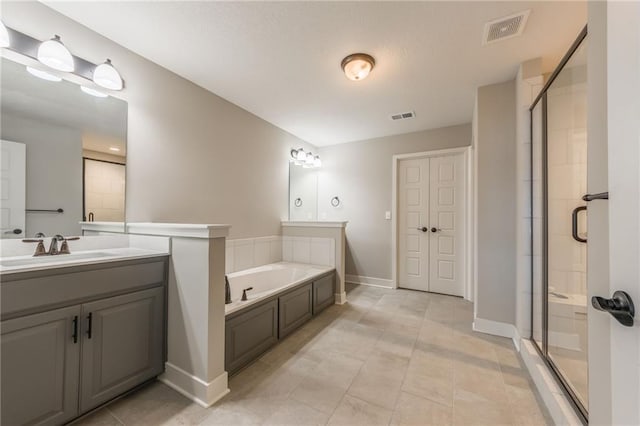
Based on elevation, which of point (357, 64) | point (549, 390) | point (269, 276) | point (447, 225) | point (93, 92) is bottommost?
point (549, 390)

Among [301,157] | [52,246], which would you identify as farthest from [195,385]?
[301,157]

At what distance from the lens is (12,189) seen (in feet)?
4.75

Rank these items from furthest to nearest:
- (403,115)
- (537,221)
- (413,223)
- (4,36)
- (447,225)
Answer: (413,223)
(447,225)
(403,115)
(537,221)
(4,36)

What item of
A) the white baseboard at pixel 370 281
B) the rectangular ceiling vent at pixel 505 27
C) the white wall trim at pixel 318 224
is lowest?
the white baseboard at pixel 370 281

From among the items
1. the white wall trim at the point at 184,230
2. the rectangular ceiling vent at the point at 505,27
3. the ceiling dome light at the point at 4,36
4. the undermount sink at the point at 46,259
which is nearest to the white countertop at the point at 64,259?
the undermount sink at the point at 46,259

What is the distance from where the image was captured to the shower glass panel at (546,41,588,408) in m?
1.76

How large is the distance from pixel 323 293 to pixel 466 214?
2.22 metres

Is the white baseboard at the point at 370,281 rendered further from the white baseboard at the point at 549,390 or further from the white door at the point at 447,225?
the white baseboard at the point at 549,390

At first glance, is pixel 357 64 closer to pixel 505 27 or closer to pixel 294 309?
pixel 505 27

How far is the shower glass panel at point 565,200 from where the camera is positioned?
1.76m

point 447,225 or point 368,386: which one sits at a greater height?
point 447,225

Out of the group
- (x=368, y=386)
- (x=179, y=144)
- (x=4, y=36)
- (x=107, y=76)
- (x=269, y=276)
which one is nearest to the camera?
(x=4, y=36)

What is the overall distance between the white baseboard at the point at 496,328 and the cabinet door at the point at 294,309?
5.51 ft

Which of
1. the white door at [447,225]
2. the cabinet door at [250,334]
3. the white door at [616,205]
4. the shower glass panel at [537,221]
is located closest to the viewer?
the white door at [616,205]
